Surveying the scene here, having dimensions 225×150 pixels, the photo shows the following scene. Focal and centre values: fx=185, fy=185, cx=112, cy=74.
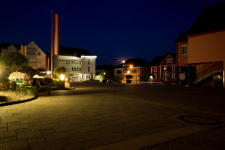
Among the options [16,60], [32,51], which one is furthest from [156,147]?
[32,51]

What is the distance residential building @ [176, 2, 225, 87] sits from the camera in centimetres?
2406

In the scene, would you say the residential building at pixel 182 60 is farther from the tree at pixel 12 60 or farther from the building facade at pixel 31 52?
the building facade at pixel 31 52

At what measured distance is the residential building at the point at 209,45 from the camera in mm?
24062

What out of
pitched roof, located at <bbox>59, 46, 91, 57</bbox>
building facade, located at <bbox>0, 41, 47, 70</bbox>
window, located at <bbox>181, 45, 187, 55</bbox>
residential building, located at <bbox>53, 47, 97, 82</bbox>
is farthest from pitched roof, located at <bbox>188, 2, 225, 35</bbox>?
pitched roof, located at <bbox>59, 46, 91, 57</bbox>

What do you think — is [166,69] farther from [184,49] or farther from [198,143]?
Result: [198,143]

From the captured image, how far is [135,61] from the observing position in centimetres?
6888

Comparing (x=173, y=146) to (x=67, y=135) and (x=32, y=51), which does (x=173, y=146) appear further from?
(x=32, y=51)

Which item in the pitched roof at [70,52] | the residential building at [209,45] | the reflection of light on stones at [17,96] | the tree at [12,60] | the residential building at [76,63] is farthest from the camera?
the pitched roof at [70,52]

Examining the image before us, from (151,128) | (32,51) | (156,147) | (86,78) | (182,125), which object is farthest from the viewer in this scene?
(86,78)

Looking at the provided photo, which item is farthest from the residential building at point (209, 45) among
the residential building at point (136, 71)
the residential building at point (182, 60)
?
the residential building at point (136, 71)

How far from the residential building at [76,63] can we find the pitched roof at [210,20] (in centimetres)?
5270

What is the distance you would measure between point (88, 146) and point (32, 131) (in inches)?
74.4

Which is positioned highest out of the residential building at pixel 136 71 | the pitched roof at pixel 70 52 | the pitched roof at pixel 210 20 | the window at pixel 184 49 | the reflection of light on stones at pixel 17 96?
the pitched roof at pixel 70 52

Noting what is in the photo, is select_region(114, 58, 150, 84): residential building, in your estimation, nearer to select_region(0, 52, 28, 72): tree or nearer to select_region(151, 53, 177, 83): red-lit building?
select_region(151, 53, 177, 83): red-lit building
